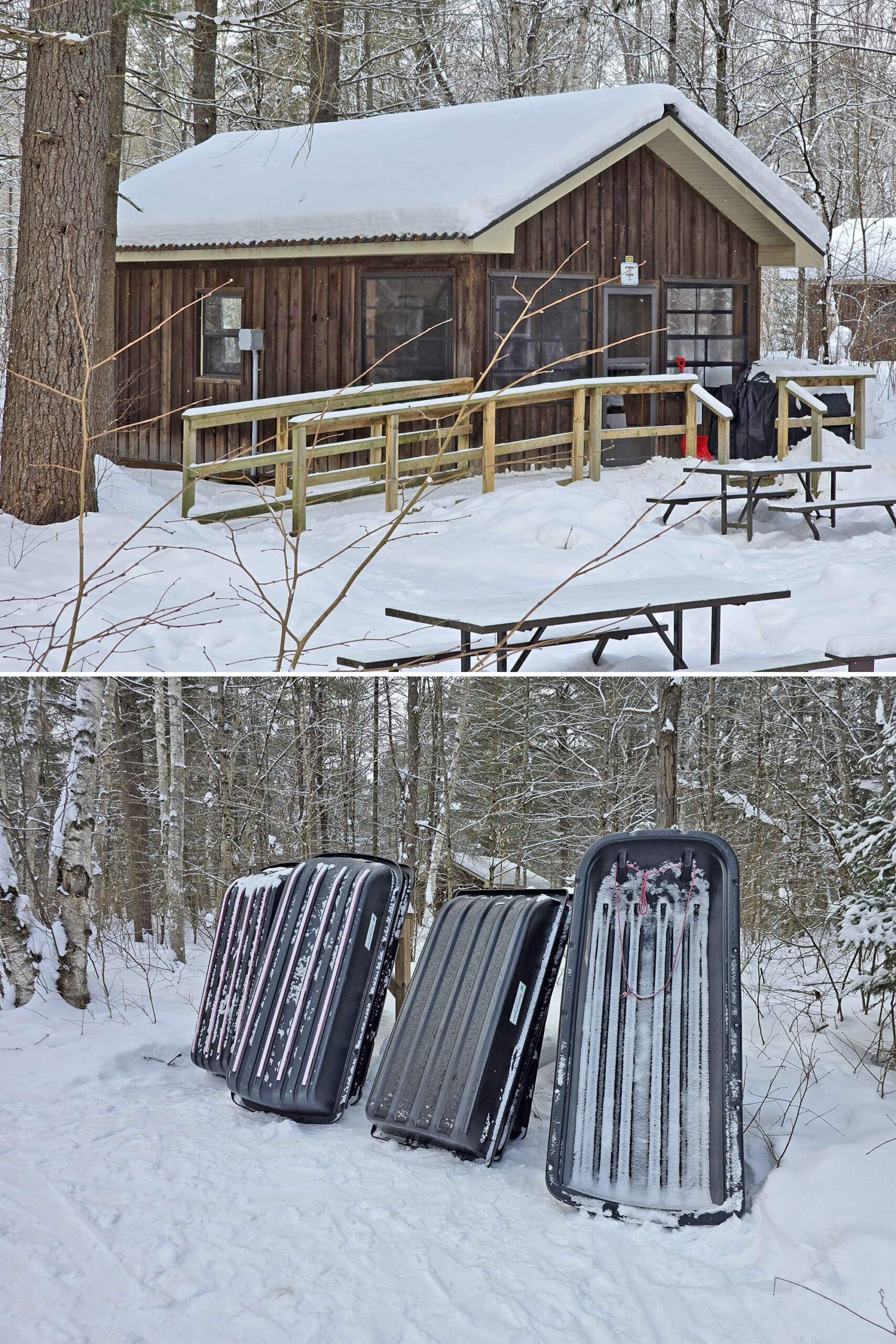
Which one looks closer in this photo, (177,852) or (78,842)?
(78,842)

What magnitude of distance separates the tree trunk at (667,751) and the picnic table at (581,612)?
5.87ft

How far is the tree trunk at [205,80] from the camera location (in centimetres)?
1545

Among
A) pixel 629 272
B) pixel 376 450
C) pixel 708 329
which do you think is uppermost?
pixel 629 272

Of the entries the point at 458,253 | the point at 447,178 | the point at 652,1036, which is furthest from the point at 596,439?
the point at 652,1036

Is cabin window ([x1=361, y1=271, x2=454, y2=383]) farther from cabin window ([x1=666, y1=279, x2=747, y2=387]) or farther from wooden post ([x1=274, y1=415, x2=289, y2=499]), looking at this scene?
cabin window ([x1=666, y1=279, x2=747, y2=387])

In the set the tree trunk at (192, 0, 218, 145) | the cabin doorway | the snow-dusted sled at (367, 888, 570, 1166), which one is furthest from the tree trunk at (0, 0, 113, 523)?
the tree trunk at (192, 0, 218, 145)

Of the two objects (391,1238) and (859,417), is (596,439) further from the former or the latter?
(391,1238)

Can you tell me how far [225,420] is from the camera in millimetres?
8805

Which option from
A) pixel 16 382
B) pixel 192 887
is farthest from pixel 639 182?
pixel 192 887

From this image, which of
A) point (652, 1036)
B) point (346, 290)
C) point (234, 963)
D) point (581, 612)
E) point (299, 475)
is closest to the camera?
point (581, 612)

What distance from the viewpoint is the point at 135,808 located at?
8094 mm

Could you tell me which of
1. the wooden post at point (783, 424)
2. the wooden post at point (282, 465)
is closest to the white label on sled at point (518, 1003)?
the wooden post at point (282, 465)

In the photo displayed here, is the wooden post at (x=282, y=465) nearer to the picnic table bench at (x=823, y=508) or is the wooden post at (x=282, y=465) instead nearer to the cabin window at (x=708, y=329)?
the picnic table bench at (x=823, y=508)

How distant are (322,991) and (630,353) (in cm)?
971
